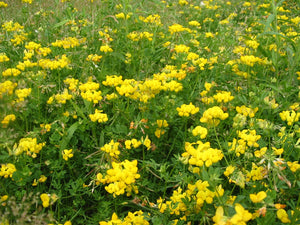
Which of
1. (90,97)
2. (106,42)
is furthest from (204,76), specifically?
(90,97)

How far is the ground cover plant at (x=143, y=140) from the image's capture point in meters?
1.53

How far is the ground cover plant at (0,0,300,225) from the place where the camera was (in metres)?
1.53

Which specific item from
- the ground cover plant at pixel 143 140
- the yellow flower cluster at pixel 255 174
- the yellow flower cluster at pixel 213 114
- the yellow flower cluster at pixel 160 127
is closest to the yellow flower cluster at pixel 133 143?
the ground cover plant at pixel 143 140

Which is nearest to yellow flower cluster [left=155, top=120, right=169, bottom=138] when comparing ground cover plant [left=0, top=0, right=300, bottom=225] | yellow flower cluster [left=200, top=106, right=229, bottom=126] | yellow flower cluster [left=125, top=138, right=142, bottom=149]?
ground cover plant [left=0, top=0, right=300, bottom=225]

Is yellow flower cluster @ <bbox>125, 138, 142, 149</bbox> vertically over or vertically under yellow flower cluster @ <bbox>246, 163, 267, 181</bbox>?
under

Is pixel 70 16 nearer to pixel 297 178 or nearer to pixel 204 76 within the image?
pixel 204 76

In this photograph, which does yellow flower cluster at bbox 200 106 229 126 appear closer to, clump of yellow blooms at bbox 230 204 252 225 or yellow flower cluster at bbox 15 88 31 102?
clump of yellow blooms at bbox 230 204 252 225

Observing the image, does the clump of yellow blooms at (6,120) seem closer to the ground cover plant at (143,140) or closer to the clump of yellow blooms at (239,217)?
the ground cover plant at (143,140)

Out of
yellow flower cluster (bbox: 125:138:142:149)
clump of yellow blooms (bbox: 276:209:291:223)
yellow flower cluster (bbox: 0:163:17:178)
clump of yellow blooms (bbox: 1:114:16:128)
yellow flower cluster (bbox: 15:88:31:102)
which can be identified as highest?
yellow flower cluster (bbox: 15:88:31:102)

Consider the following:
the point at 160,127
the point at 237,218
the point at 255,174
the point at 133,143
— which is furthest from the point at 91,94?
the point at 237,218

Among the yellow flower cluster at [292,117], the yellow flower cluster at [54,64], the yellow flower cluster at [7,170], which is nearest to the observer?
the yellow flower cluster at [7,170]

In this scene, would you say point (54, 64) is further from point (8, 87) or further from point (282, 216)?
point (282, 216)

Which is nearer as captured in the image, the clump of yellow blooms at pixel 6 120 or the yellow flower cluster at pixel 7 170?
the yellow flower cluster at pixel 7 170

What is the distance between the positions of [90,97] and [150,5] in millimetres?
5138
